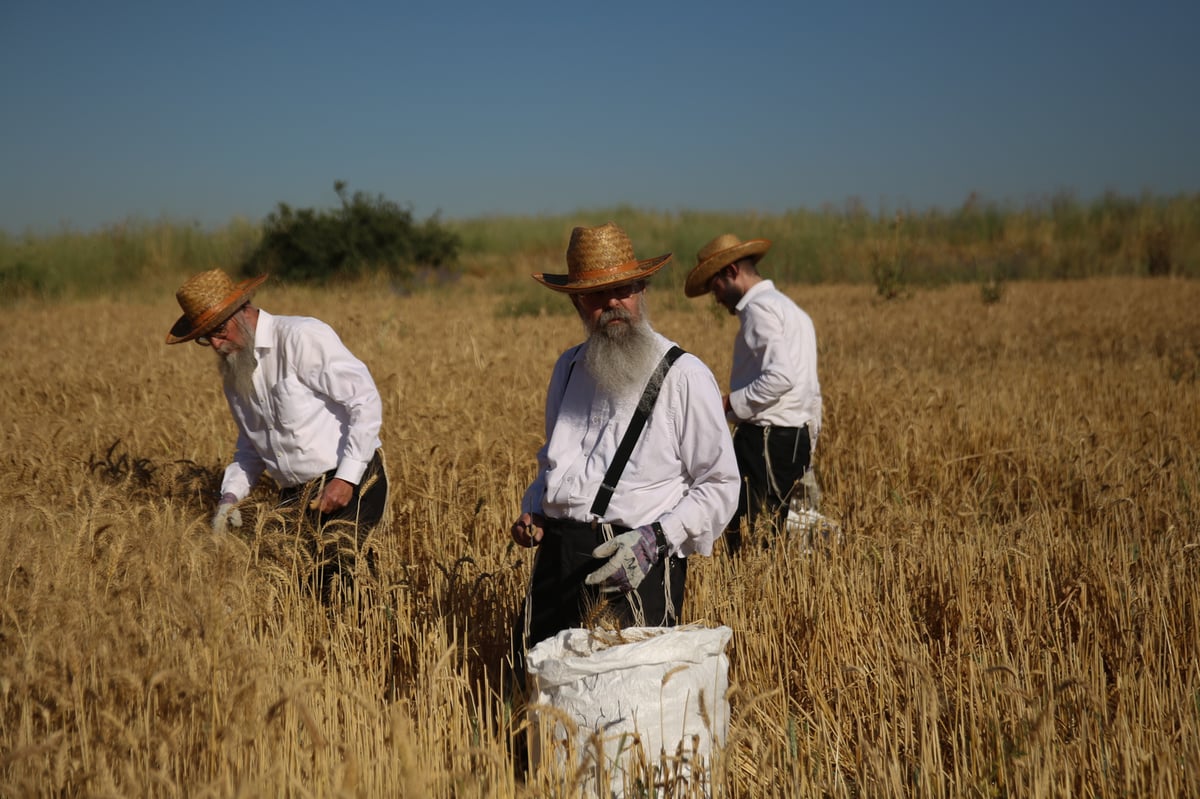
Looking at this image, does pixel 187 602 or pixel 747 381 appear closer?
pixel 187 602

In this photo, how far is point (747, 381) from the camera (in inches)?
202

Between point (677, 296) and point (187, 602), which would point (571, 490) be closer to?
point (187, 602)

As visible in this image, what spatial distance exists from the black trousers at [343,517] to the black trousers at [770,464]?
1.82 metres

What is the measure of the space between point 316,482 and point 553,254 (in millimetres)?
24302

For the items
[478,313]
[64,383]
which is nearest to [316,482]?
[64,383]

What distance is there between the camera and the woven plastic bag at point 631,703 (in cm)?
242

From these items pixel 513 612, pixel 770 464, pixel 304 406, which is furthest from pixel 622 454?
pixel 770 464

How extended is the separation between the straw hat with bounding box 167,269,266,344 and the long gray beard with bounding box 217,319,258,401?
11 centimetres

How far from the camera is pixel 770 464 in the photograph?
500cm

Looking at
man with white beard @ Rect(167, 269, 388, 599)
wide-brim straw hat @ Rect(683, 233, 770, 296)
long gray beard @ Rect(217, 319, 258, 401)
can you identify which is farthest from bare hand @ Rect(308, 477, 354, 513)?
wide-brim straw hat @ Rect(683, 233, 770, 296)

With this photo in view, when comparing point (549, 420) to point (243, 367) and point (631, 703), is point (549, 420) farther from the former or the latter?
point (243, 367)

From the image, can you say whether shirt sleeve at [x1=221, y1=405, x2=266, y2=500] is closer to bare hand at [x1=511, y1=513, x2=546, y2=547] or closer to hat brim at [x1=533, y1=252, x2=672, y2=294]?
bare hand at [x1=511, y1=513, x2=546, y2=547]

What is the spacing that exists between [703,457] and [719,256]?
2.45m

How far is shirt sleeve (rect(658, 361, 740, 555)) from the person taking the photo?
112 inches
